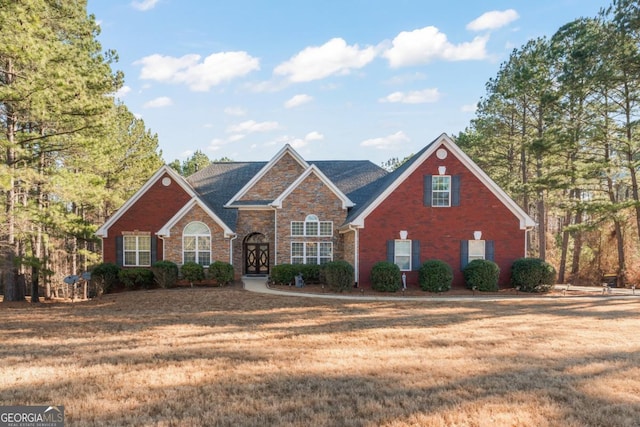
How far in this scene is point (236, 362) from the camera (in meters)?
7.31

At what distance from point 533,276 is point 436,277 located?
477cm

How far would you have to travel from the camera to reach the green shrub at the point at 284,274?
20.9 metres

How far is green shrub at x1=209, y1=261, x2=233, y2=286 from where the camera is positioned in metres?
20.7

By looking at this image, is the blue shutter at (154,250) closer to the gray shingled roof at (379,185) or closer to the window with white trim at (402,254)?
the gray shingled roof at (379,185)

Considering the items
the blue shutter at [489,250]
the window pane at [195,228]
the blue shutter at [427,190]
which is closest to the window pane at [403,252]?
the blue shutter at [427,190]

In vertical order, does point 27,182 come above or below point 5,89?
below

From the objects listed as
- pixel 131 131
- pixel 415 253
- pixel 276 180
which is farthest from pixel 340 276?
pixel 131 131

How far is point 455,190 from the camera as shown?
66.2 feet

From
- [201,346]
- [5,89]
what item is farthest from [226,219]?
[201,346]

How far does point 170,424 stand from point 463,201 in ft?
59.8

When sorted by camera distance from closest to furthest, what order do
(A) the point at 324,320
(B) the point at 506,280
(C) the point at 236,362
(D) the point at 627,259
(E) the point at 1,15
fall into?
(C) the point at 236,362, (A) the point at 324,320, (E) the point at 1,15, (B) the point at 506,280, (D) the point at 627,259

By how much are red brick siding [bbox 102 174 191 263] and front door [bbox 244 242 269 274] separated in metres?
5.00

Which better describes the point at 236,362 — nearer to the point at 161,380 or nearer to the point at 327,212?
the point at 161,380

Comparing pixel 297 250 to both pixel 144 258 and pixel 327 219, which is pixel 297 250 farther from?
pixel 144 258
